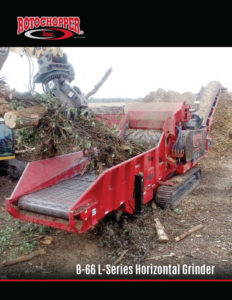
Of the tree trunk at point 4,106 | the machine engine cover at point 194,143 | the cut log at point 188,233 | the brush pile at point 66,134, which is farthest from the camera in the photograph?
the machine engine cover at point 194,143

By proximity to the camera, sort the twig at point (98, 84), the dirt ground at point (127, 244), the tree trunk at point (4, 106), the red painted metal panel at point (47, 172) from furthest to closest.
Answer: the twig at point (98, 84)
the red painted metal panel at point (47, 172)
the tree trunk at point (4, 106)
the dirt ground at point (127, 244)

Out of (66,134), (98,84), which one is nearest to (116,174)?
(66,134)

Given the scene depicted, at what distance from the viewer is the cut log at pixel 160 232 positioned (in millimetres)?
4574

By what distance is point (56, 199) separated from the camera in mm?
4141

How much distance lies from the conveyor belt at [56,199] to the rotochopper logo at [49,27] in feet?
8.03

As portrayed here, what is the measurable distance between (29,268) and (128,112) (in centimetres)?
392

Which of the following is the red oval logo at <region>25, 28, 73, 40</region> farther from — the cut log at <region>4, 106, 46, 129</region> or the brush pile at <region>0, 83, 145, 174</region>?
the cut log at <region>4, 106, 46, 129</region>

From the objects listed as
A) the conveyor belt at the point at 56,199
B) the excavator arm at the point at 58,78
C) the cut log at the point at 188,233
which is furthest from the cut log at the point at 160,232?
the excavator arm at the point at 58,78

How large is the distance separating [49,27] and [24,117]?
1613mm

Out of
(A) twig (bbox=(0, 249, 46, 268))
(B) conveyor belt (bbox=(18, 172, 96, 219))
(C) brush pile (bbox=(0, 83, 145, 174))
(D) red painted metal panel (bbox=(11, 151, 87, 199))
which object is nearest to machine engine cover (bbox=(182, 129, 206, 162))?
(C) brush pile (bbox=(0, 83, 145, 174))

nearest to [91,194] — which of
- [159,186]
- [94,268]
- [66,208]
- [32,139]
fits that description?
[66,208]

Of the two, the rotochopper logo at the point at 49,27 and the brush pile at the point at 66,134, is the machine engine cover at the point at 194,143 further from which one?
the rotochopper logo at the point at 49,27

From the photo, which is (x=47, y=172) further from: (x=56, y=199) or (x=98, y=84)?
(x=98, y=84)

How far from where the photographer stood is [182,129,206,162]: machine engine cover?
6.28 m
